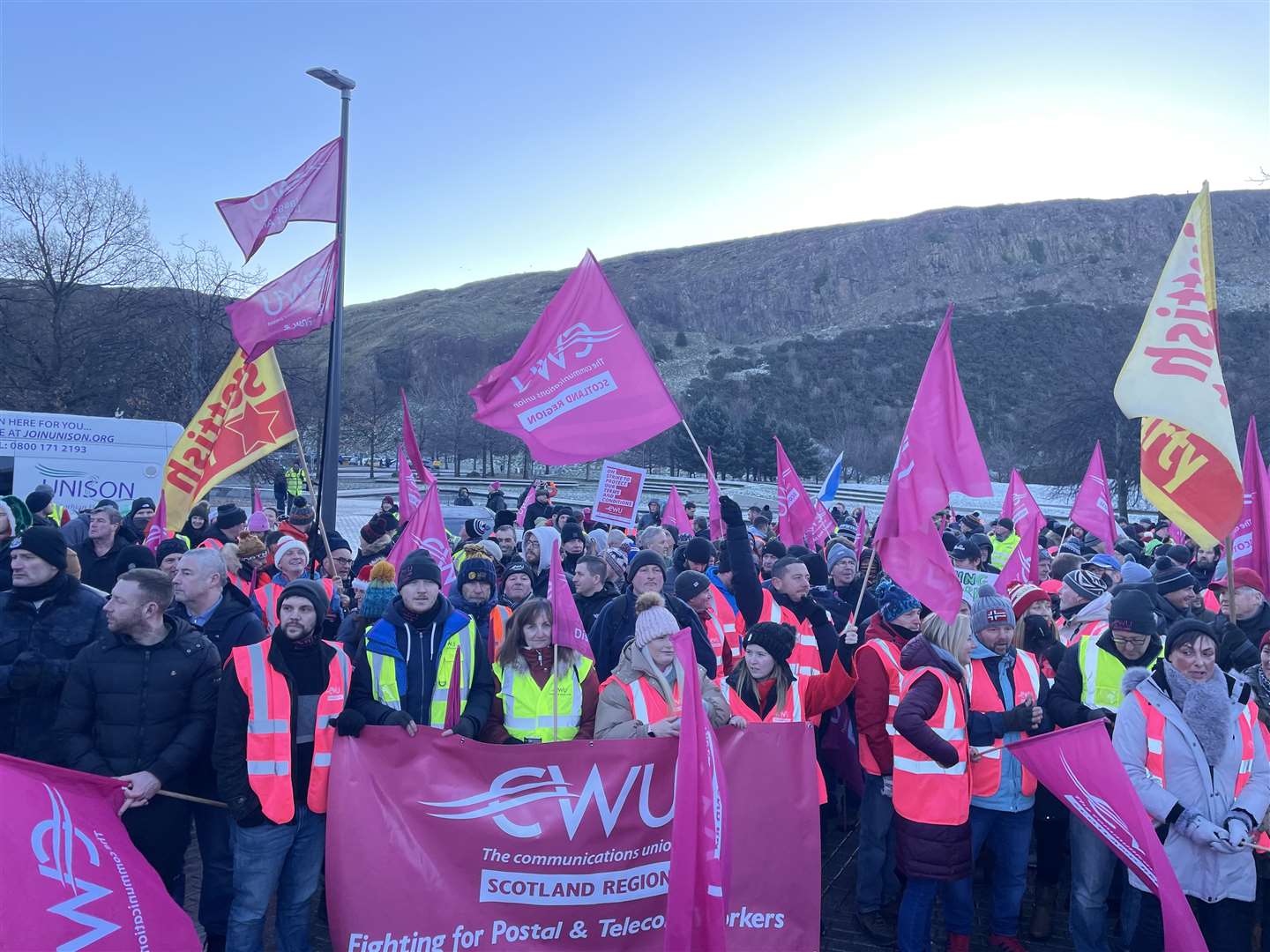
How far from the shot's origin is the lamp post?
905 centimetres

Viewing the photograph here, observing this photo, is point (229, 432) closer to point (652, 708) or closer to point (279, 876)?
point (279, 876)

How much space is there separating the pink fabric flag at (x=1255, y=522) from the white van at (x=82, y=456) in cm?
1488

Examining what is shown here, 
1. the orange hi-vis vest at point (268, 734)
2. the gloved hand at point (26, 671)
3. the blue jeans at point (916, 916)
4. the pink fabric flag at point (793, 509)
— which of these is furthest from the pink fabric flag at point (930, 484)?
the pink fabric flag at point (793, 509)

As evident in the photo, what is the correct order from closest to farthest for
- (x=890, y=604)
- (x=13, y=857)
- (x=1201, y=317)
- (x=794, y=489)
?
(x=13, y=857), (x=890, y=604), (x=1201, y=317), (x=794, y=489)

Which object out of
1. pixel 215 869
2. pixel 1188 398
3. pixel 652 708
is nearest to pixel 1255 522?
pixel 1188 398

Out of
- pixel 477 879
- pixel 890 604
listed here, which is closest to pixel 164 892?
pixel 477 879

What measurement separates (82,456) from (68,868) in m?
13.9

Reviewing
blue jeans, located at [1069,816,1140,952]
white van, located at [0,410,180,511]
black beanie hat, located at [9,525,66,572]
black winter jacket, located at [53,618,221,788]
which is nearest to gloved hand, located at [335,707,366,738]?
black winter jacket, located at [53,618,221,788]

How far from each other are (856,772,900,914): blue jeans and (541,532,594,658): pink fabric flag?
1911 mm

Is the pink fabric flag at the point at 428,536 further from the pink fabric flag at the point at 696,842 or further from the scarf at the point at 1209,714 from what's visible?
the scarf at the point at 1209,714

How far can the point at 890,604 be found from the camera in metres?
5.03

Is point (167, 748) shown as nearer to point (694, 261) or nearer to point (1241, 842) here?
point (1241, 842)

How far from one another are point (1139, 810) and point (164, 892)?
146 inches

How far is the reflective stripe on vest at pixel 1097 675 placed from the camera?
185 inches
